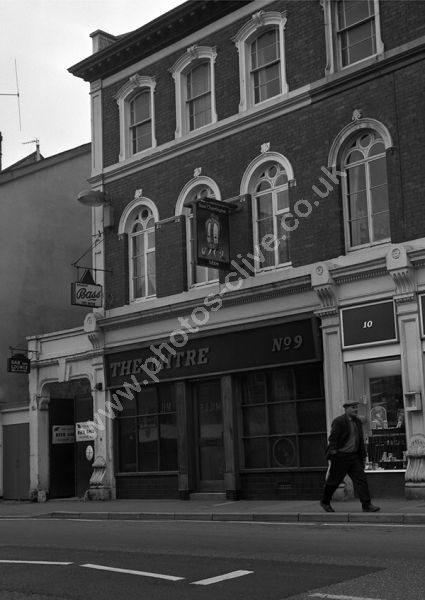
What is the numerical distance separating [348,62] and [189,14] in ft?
15.9

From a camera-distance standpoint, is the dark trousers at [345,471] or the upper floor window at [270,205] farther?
the upper floor window at [270,205]

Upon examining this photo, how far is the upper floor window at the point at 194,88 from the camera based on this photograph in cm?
2150

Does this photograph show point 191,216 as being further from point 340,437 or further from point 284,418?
point 340,437

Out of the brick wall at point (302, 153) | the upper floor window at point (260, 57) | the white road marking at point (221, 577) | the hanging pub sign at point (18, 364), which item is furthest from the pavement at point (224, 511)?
the upper floor window at point (260, 57)

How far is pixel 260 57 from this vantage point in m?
20.4

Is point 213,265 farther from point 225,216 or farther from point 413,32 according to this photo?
point 413,32

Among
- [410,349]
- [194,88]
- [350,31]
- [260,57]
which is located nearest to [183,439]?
[410,349]

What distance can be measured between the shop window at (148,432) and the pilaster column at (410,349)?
6682 mm

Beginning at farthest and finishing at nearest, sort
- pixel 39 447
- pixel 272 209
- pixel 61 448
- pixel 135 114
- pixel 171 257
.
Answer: pixel 61 448 → pixel 39 447 → pixel 135 114 → pixel 171 257 → pixel 272 209

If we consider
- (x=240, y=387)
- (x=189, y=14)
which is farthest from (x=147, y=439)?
(x=189, y=14)

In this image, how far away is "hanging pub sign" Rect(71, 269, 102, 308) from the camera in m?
22.3

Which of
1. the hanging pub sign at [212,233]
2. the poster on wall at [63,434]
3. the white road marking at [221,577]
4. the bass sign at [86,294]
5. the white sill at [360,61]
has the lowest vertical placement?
the white road marking at [221,577]

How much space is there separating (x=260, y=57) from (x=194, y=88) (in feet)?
7.36

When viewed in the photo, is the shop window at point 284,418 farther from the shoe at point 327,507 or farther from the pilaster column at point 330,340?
the shoe at point 327,507
